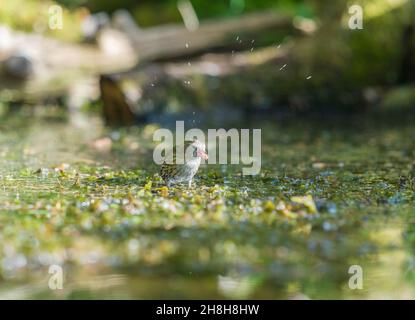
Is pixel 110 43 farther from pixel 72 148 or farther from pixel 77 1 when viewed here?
pixel 77 1

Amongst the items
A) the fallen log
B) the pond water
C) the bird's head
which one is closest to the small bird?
the bird's head

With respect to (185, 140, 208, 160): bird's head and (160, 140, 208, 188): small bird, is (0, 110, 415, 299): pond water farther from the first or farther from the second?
(185, 140, 208, 160): bird's head

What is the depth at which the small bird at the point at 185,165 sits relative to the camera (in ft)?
22.8

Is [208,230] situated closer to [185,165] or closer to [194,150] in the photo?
[185,165]

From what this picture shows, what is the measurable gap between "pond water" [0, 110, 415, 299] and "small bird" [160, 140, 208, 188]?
0.61 feet

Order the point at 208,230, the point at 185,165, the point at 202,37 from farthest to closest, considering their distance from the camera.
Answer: the point at 202,37 → the point at 185,165 → the point at 208,230

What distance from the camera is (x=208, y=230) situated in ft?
17.6

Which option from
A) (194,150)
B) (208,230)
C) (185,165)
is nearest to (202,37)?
(194,150)

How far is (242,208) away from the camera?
6.02 metres

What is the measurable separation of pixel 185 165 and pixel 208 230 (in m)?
1.65

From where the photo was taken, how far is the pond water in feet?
14.3

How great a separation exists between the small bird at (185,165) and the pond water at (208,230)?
187mm
